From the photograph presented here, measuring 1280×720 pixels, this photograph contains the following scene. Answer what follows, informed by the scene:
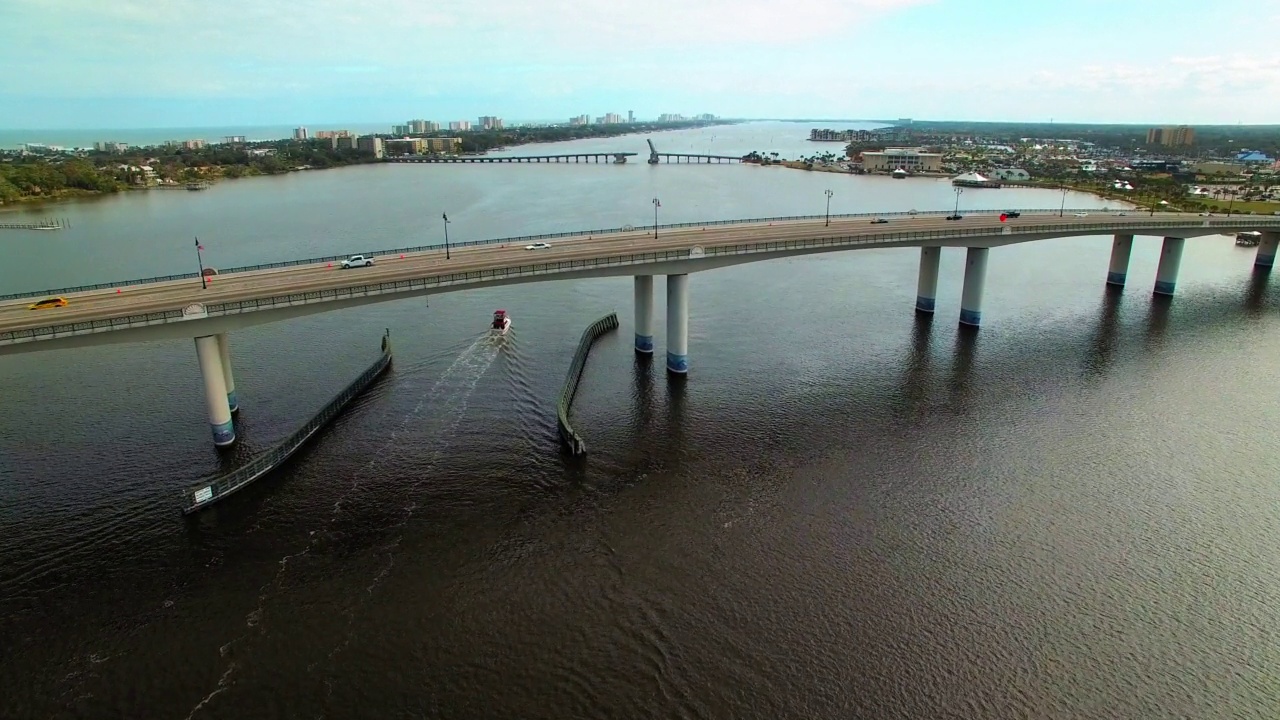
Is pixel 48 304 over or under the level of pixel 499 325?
over

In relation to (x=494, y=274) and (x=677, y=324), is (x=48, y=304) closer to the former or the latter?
(x=494, y=274)

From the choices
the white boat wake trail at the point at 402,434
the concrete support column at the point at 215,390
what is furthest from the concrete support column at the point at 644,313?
the concrete support column at the point at 215,390

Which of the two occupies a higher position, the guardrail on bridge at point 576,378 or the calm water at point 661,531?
the guardrail on bridge at point 576,378

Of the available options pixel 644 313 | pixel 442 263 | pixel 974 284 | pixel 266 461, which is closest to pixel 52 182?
pixel 442 263

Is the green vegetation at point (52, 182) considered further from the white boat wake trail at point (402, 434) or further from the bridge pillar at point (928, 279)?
the bridge pillar at point (928, 279)

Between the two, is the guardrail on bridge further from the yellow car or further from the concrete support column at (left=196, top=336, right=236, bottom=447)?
the yellow car

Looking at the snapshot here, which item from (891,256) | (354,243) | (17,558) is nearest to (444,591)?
(17,558)
